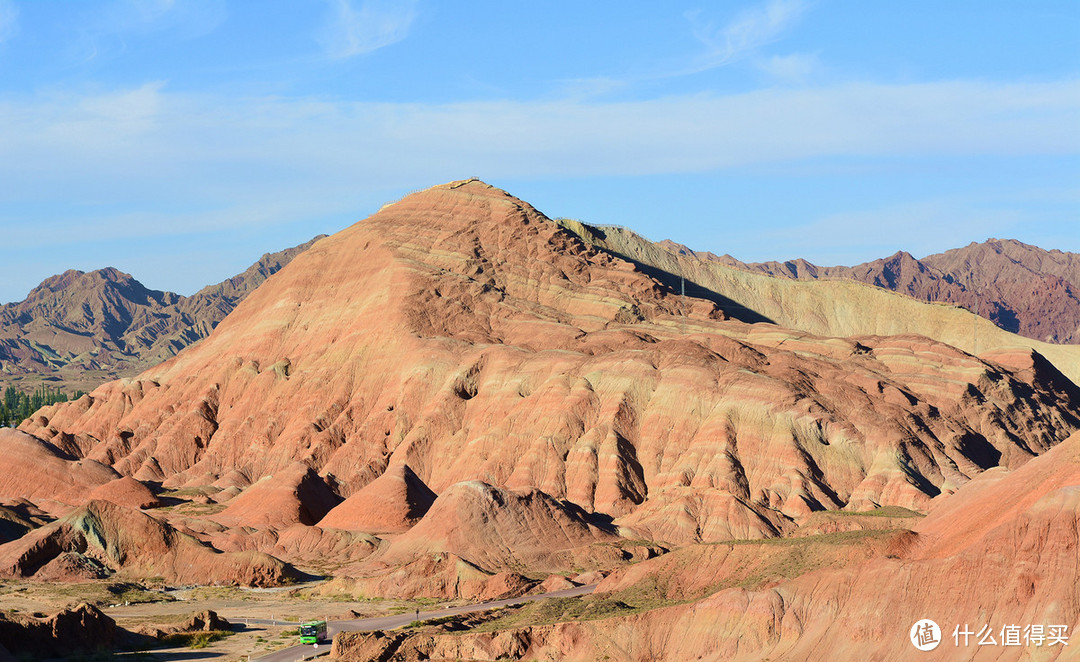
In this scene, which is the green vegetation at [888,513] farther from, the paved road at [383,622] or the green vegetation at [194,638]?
the green vegetation at [194,638]

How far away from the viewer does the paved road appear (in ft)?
205

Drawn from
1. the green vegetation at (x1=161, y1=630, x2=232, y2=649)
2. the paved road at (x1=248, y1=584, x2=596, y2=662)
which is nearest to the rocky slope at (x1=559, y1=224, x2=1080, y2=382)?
the paved road at (x1=248, y1=584, x2=596, y2=662)

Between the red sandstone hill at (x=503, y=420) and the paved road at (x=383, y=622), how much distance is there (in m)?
3.51

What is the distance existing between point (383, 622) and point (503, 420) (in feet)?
170

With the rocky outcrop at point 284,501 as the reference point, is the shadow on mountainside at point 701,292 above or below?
above

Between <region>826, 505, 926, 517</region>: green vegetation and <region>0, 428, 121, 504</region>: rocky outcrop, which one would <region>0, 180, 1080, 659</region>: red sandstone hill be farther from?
<region>826, 505, 926, 517</region>: green vegetation

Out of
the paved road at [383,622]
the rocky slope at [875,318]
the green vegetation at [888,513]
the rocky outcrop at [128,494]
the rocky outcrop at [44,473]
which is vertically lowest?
the paved road at [383,622]

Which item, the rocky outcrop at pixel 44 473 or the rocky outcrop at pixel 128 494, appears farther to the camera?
the rocky outcrop at pixel 44 473

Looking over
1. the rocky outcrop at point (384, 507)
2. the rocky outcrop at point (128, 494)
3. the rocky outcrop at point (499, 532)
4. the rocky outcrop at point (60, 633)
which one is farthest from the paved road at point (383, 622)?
the rocky outcrop at point (128, 494)

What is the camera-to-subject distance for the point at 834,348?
140 meters

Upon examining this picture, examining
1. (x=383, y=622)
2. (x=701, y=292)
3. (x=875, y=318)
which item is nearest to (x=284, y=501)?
(x=383, y=622)

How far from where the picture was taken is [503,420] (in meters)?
123

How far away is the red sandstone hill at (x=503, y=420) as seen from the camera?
322 feet

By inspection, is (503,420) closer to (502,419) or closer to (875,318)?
(502,419)
